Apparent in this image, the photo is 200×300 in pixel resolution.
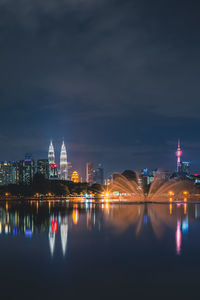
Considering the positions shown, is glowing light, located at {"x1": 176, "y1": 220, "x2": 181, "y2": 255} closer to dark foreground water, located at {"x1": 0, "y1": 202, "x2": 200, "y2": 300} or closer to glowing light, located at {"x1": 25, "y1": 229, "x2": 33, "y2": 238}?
dark foreground water, located at {"x1": 0, "y1": 202, "x2": 200, "y2": 300}

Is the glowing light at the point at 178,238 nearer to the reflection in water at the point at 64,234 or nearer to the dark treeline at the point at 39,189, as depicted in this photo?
the reflection in water at the point at 64,234

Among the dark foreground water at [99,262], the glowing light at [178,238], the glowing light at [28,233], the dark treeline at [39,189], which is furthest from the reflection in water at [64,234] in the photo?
the dark treeline at [39,189]

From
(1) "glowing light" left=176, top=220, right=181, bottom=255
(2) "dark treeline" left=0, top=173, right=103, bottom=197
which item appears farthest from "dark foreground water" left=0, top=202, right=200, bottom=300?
(2) "dark treeline" left=0, top=173, right=103, bottom=197

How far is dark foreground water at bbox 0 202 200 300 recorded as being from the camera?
17.2 m

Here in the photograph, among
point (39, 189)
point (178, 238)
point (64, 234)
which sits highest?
point (64, 234)

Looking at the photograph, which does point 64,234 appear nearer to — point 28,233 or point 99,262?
point 28,233

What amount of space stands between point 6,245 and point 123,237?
1016 centimetres

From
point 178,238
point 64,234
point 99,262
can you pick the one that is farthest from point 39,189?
point 99,262

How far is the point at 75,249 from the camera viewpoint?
88.3ft

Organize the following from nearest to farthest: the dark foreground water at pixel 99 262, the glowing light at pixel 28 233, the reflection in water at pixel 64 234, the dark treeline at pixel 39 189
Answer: the dark foreground water at pixel 99 262 < the reflection in water at pixel 64 234 < the glowing light at pixel 28 233 < the dark treeline at pixel 39 189

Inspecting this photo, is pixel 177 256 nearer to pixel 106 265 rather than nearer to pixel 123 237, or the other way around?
pixel 106 265

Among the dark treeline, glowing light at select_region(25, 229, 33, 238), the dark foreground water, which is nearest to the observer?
the dark foreground water

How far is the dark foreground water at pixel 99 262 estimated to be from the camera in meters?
17.2

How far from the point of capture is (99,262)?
2286 centimetres
